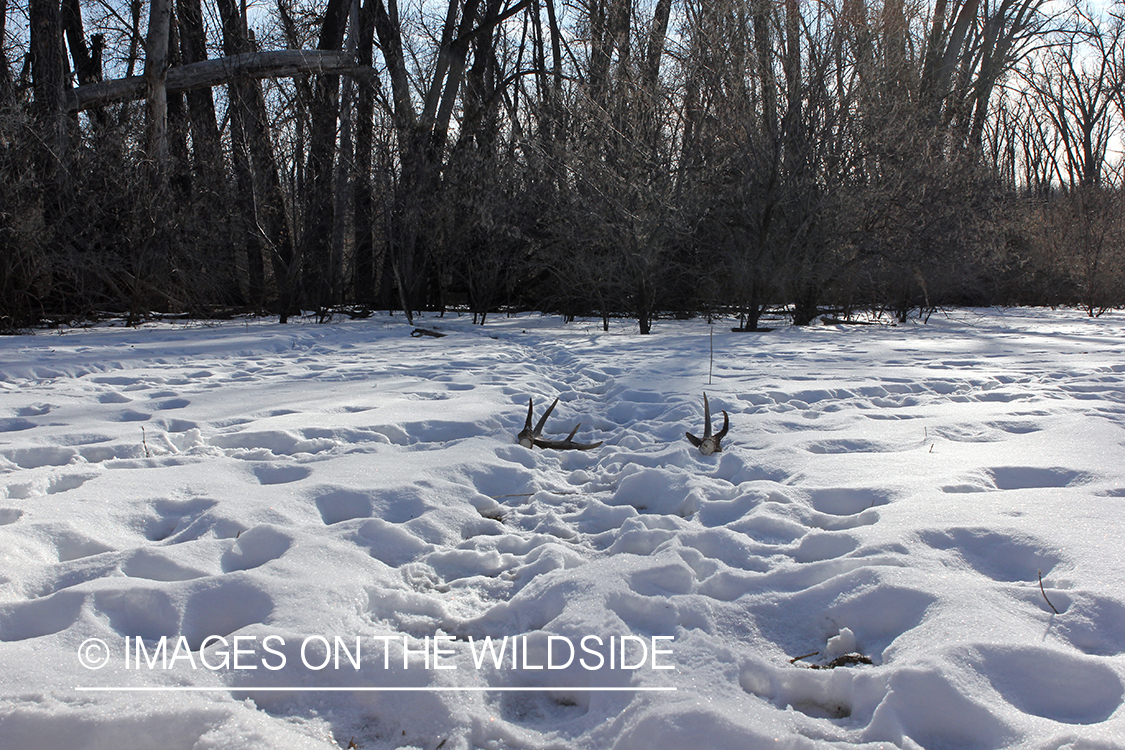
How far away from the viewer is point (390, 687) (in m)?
1.46

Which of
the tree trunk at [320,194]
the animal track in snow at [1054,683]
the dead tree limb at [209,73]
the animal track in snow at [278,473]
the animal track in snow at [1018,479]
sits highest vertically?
the dead tree limb at [209,73]

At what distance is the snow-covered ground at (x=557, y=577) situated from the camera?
1349mm

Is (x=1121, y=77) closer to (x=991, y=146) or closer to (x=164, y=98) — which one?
(x=991, y=146)

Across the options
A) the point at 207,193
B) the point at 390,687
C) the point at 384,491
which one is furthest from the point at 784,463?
the point at 207,193

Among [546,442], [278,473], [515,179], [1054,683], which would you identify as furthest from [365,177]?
[1054,683]

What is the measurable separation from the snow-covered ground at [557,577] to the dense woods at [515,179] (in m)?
5.45

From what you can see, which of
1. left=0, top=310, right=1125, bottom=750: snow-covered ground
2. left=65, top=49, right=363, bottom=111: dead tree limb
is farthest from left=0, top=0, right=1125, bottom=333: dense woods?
left=0, top=310, right=1125, bottom=750: snow-covered ground

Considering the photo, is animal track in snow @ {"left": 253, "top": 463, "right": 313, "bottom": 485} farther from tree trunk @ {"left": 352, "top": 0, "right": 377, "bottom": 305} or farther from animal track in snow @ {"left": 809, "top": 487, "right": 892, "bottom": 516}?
tree trunk @ {"left": 352, "top": 0, "right": 377, "bottom": 305}

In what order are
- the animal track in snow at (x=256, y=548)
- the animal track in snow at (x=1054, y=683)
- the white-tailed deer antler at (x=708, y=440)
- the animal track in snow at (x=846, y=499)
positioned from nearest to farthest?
1. the animal track in snow at (x=1054, y=683)
2. the animal track in snow at (x=256, y=548)
3. the animal track in snow at (x=846, y=499)
4. the white-tailed deer antler at (x=708, y=440)

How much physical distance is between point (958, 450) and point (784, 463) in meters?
0.85

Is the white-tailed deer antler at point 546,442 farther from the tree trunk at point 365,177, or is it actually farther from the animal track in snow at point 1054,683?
the tree trunk at point 365,177

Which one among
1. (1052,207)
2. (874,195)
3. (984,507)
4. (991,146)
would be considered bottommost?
(984,507)

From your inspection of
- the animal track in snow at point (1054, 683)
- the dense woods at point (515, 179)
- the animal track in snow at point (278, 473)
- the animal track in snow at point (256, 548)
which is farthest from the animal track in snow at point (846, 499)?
the dense woods at point (515, 179)

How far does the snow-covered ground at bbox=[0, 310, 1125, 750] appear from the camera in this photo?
1.35 meters
